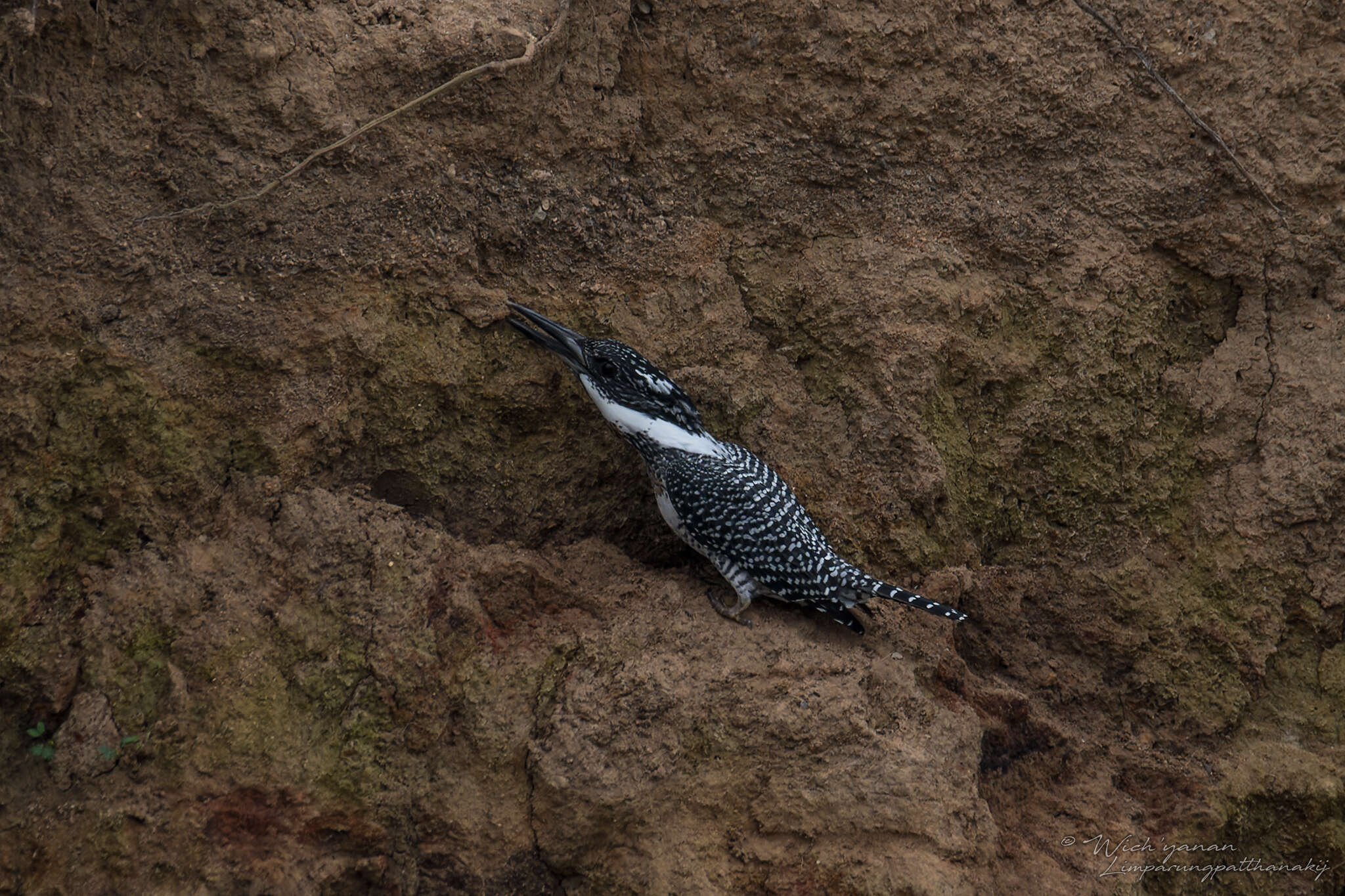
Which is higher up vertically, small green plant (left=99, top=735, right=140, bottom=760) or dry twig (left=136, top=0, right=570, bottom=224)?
dry twig (left=136, top=0, right=570, bottom=224)

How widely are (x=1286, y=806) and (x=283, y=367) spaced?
440cm

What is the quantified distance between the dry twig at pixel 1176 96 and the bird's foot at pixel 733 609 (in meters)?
2.92

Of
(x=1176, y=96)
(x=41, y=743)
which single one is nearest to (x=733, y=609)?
(x=41, y=743)

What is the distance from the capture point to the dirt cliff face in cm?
333

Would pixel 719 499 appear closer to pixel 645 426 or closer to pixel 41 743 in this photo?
pixel 645 426

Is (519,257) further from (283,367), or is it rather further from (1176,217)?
(1176,217)

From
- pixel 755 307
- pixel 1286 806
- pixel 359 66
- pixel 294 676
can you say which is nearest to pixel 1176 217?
pixel 755 307

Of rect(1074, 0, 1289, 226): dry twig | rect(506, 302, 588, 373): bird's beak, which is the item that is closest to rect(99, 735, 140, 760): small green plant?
rect(506, 302, 588, 373): bird's beak

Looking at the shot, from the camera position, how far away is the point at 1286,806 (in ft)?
13.2

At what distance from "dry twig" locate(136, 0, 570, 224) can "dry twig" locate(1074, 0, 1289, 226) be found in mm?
2364

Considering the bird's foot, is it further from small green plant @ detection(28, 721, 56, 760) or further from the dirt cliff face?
small green plant @ detection(28, 721, 56, 760)

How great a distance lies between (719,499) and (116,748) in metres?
2.28

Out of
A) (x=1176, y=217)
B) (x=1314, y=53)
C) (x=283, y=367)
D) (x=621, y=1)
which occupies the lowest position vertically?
(x=283, y=367)

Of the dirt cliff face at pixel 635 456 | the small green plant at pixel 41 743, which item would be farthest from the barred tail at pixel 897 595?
the small green plant at pixel 41 743
